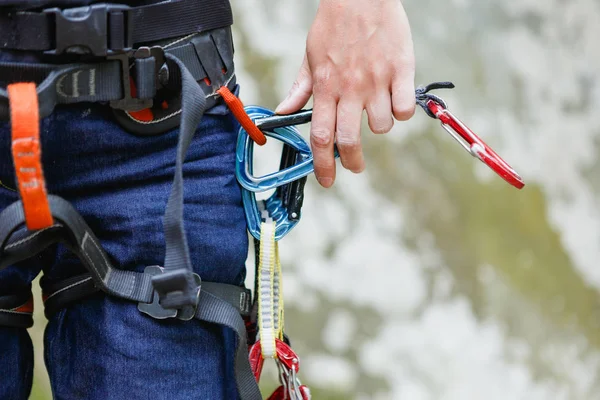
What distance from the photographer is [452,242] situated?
2309 millimetres

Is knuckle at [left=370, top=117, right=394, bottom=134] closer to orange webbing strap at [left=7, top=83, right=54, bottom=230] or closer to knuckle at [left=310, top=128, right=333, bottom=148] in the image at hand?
knuckle at [left=310, top=128, right=333, bottom=148]

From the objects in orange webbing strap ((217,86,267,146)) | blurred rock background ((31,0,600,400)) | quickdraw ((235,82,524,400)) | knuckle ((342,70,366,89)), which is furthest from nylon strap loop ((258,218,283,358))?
blurred rock background ((31,0,600,400))

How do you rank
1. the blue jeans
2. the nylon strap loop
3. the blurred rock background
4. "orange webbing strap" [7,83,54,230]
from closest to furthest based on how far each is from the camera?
"orange webbing strap" [7,83,54,230], the blue jeans, the nylon strap loop, the blurred rock background

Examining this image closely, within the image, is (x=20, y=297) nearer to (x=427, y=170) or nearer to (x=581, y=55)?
(x=427, y=170)

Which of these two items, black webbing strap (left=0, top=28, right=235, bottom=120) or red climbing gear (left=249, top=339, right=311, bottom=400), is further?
red climbing gear (left=249, top=339, right=311, bottom=400)

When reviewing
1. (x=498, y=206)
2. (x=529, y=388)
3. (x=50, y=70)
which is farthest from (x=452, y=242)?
(x=50, y=70)

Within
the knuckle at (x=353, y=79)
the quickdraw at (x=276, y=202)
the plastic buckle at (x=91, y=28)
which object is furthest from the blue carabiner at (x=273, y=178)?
the plastic buckle at (x=91, y=28)

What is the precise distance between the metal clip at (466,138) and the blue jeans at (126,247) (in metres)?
0.26

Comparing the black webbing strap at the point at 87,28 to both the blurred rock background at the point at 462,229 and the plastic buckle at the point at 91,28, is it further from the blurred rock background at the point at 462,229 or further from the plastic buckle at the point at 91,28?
the blurred rock background at the point at 462,229

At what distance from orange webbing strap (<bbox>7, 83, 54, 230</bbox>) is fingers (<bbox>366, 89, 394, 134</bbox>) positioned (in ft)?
1.17

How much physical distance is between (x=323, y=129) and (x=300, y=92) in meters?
0.08

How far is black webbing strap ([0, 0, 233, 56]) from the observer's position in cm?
72

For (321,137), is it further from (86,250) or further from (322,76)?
(86,250)

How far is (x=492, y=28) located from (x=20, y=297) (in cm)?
205
